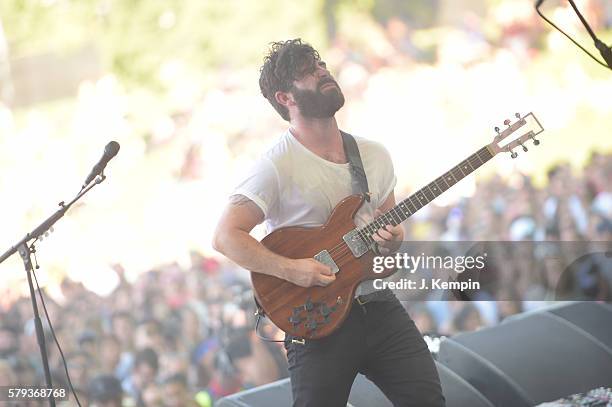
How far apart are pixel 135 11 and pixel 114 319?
5.62 ft

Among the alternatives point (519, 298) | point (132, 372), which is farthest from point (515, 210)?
point (132, 372)

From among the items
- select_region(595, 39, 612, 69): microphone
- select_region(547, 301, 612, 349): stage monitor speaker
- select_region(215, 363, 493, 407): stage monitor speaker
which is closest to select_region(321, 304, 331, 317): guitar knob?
select_region(215, 363, 493, 407): stage monitor speaker

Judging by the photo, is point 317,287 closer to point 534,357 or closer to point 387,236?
point 387,236

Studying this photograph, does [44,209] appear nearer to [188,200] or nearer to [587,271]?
[188,200]

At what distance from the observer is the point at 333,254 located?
3297mm

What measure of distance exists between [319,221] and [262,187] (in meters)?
0.25

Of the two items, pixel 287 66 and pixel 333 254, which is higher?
pixel 287 66

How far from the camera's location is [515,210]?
438 centimetres

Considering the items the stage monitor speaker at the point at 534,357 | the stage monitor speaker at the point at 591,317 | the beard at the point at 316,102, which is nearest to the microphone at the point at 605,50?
the beard at the point at 316,102

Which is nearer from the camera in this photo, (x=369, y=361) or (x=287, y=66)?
(x=369, y=361)

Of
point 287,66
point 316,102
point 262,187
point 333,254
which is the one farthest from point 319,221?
point 287,66

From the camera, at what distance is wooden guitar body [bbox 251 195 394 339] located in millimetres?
3189

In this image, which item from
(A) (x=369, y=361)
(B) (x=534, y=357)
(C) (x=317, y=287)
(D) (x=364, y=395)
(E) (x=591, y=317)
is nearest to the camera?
(A) (x=369, y=361)

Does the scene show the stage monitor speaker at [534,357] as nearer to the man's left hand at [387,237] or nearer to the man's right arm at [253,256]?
the man's left hand at [387,237]
